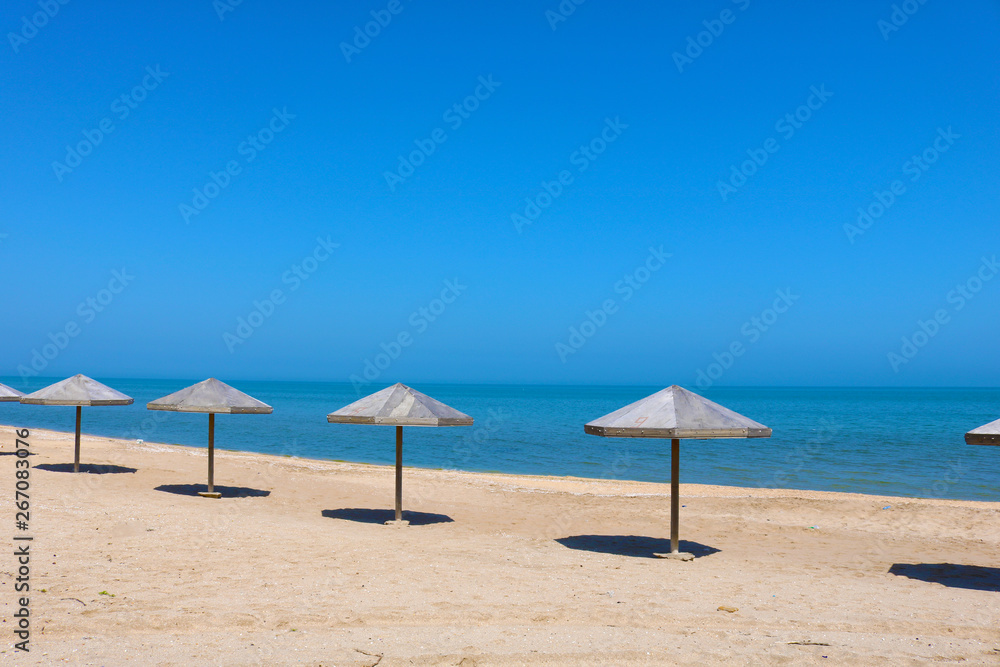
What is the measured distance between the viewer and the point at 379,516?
471 inches

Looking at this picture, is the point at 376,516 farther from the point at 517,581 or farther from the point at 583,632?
the point at 583,632

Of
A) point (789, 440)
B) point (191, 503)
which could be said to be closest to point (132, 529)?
point (191, 503)

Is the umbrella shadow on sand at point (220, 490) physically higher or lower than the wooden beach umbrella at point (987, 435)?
lower

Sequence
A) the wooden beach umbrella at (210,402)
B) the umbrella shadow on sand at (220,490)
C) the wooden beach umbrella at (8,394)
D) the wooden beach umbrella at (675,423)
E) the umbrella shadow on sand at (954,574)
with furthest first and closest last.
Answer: the wooden beach umbrella at (8,394) → the umbrella shadow on sand at (220,490) → the wooden beach umbrella at (210,402) → the wooden beach umbrella at (675,423) → the umbrella shadow on sand at (954,574)

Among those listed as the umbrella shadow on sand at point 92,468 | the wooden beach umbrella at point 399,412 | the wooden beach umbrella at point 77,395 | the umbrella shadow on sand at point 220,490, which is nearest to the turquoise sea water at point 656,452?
the umbrella shadow on sand at point 92,468

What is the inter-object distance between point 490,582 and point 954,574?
221 inches

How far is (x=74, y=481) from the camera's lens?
43.5ft

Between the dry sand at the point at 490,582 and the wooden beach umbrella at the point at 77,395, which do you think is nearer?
the dry sand at the point at 490,582

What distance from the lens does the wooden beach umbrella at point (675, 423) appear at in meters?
8.29

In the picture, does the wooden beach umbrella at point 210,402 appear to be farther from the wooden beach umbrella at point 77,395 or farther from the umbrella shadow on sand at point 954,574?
the umbrella shadow on sand at point 954,574

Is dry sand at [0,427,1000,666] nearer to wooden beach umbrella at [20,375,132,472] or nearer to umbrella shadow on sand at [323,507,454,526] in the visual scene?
umbrella shadow on sand at [323,507,454,526]

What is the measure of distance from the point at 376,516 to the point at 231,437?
23.5m

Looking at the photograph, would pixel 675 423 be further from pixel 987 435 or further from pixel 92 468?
pixel 92 468

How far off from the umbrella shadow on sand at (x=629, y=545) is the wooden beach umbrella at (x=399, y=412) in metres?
2.24
